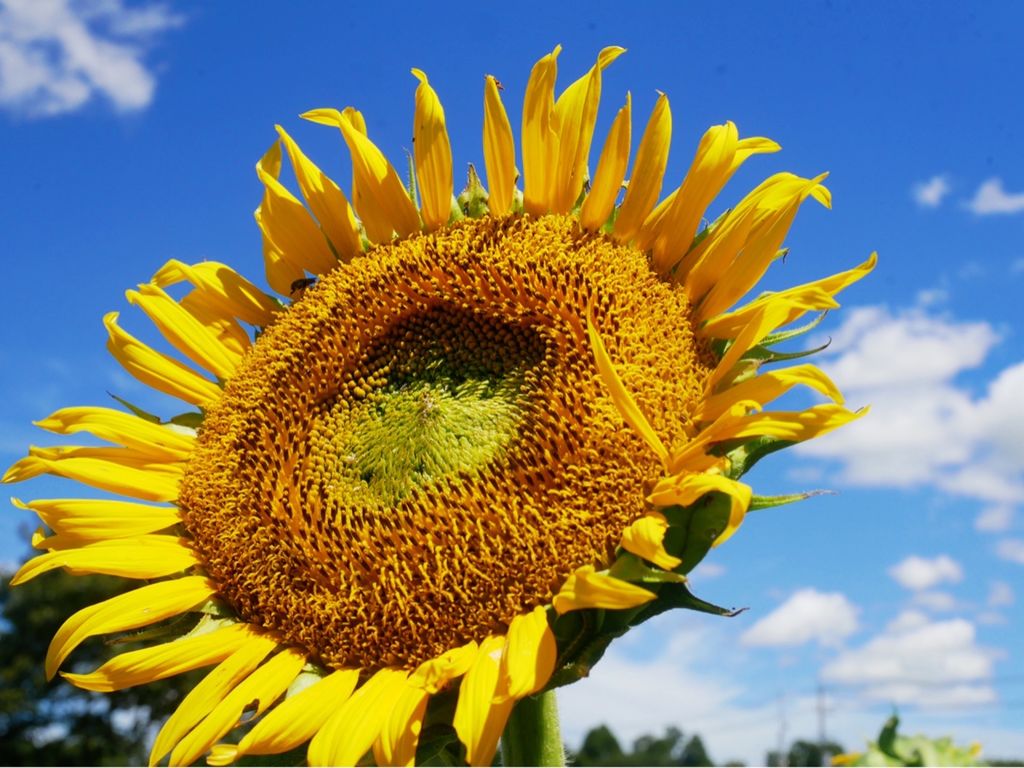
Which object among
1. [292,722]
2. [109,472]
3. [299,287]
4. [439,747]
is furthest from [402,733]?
[299,287]

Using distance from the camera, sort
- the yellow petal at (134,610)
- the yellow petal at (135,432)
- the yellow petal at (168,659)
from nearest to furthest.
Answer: the yellow petal at (168,659) → the yellow petal at (134,610) → the yellow petal at (135,432)

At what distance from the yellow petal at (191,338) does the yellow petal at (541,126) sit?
155cm

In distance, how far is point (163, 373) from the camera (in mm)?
4922

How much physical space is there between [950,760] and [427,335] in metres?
2.34

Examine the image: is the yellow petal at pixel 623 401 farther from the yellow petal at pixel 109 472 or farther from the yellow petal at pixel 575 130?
the yellow petal at pixel 109 472

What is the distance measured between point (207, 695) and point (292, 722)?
0.45m

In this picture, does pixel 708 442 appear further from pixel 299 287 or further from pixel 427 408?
pixel 299 287

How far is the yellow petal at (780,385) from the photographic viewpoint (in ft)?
11.5

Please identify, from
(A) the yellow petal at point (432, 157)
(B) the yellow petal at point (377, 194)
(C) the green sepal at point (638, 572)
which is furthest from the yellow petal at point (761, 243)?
(B) the yellow petal at point (377, 194)

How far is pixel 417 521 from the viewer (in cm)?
376

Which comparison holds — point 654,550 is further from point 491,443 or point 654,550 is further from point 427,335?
point 427,335

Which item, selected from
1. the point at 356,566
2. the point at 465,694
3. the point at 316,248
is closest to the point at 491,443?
the point at 356,566

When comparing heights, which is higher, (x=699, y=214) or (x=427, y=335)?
(x=699, y=214)

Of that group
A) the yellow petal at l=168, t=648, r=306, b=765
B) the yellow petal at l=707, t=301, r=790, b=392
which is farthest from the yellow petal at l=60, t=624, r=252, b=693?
the yellow petal at l=707, t=301, r=790, b=392
